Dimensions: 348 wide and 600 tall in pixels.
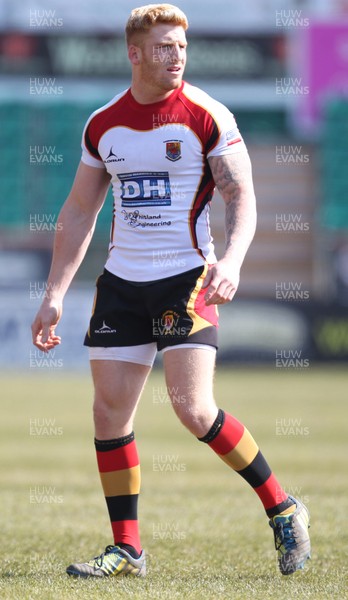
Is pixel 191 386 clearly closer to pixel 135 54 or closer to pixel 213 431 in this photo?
pixel 213 431

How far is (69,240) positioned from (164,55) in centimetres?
97

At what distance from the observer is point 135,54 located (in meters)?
5.07

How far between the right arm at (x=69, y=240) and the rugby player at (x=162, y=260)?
4cm

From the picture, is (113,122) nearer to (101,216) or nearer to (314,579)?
(314,579)

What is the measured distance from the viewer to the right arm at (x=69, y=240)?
5316 millimetres

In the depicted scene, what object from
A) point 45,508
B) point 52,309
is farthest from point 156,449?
point 52,309

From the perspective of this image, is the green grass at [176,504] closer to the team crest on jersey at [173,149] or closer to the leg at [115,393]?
the leg at [115,393]

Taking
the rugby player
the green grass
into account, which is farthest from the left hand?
the green grass

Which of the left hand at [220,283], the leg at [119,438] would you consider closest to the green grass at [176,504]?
the leg at [119,438]

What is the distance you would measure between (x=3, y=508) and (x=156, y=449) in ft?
13.2

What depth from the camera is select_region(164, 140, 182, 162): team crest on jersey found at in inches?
197

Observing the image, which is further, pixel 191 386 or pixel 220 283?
pixel 191 386

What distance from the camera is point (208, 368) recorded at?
5039 millimetres

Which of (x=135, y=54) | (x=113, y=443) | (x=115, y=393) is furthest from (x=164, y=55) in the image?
(x=113, y=443)
